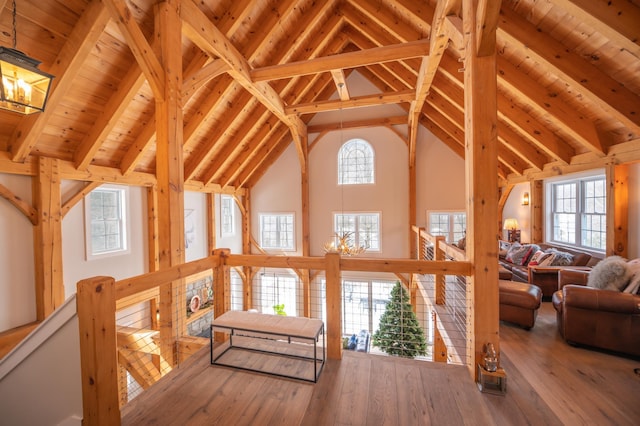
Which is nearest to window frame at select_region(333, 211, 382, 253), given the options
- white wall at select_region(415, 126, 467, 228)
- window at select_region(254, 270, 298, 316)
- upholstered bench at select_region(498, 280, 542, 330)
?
white wall at select_region(415, 126, 467, 228)

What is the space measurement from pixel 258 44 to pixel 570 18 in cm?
371

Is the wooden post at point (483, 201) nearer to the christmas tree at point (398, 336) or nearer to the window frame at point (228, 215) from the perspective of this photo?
the christmas tree at point (398, 336)

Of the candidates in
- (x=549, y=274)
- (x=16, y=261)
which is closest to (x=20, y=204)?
(x=16, y=261)

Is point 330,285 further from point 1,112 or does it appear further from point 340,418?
point 1,112

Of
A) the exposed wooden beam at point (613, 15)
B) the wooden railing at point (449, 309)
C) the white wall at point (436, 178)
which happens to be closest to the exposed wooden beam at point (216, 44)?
the exposed wooden beam at point (613, 15)

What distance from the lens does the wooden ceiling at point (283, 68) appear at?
2.60 m

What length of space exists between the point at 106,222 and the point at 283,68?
4.15m

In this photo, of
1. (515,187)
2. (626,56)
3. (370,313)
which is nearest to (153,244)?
(370,313)

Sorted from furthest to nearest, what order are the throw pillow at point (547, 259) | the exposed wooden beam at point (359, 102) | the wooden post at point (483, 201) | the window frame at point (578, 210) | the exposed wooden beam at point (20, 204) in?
the exposed wooden beam at point (359, 102) < the window frame at point (578, 210) < the throw pillow at point (547, 259) < the exposed wooden beam at point (20, 204) < the wooden post at point (483, 201)

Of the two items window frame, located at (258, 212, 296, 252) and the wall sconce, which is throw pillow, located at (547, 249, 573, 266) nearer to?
the wall sconce

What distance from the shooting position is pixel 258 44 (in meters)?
3.97

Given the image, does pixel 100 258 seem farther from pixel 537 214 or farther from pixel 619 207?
pixel 537 214

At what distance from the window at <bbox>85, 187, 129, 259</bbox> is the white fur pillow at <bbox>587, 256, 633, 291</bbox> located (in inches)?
275

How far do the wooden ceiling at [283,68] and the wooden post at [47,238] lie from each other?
0.93 ft
